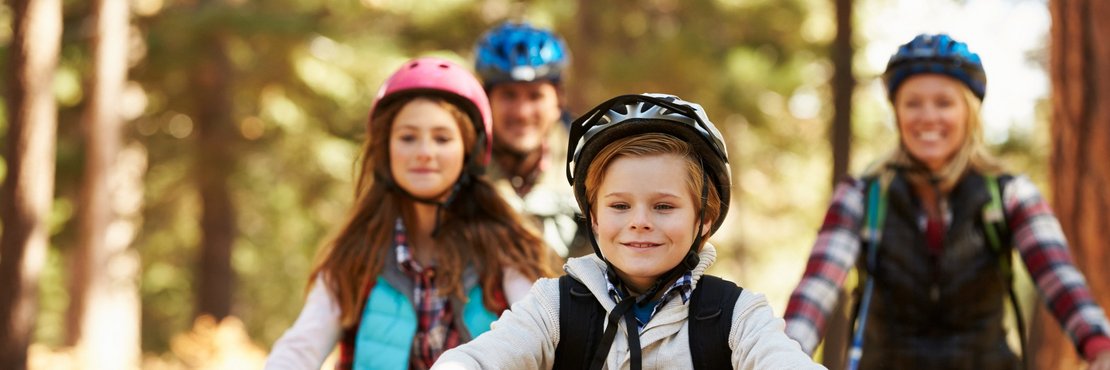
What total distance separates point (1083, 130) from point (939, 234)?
8.25 feet

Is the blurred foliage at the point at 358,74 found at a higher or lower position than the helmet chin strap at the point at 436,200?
higher

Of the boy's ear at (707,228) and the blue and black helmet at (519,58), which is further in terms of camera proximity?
the blue and black helmet at (519,58)

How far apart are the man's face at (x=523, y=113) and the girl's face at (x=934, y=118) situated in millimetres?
2005

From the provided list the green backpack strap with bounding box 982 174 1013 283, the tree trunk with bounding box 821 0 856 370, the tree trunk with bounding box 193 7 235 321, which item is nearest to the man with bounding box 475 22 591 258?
the green backpack strap with bounding box 982 174 1013 283

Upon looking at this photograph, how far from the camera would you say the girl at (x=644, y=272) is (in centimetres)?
302

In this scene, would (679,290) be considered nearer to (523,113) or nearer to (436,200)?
(436,200)

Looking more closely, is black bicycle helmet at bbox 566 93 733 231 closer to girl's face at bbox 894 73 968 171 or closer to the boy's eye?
the boy's eye

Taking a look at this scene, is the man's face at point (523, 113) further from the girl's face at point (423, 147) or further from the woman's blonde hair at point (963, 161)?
the woman's blonde hair at point (963, 161)

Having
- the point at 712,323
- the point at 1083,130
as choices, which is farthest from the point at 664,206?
the point at 1083,130

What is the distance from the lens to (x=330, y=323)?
4.38 metres

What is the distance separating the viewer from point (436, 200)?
15.4 feet

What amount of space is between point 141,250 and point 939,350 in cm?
2727

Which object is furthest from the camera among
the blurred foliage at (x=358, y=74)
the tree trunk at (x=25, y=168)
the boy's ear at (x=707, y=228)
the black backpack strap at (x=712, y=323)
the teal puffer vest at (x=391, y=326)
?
the blurred foliage at (x=358, y=74)

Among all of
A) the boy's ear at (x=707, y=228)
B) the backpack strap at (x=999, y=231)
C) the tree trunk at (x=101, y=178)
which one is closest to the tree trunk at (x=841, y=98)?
the backpack strap at (x=999, y=231)
